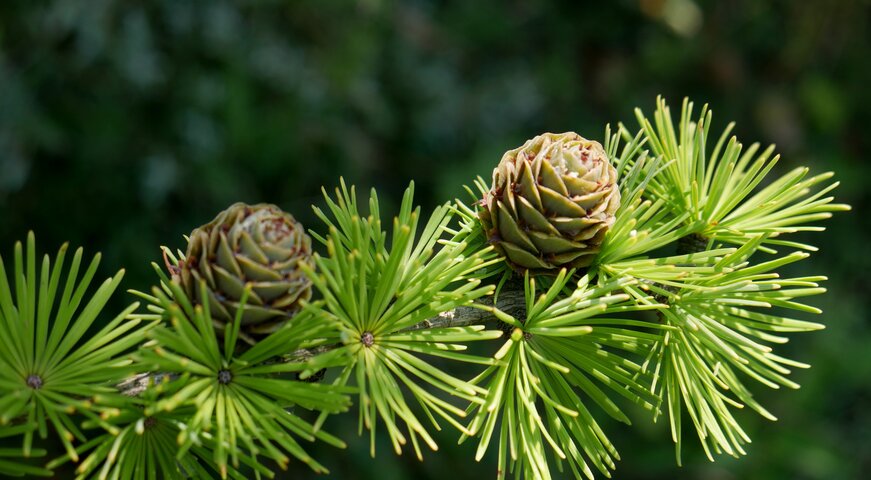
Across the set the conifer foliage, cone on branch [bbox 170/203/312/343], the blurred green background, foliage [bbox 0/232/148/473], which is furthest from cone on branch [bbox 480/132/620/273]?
the blurred green background

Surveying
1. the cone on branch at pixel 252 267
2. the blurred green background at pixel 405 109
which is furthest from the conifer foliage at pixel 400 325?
the blurred green background at pixel 405 109

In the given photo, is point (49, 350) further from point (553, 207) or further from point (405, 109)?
point (405, 109)

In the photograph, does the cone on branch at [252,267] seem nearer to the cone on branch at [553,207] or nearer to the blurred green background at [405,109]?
the cone on branch at [553,207]

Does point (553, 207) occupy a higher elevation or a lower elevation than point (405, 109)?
lower

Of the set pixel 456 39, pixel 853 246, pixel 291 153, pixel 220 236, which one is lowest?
pixel 220 236

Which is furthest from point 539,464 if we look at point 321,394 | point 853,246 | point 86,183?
point 853,246

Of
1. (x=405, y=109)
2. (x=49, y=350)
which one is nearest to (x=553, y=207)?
(x=49, y=350)

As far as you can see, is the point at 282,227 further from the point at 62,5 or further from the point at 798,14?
the point at 798,14
